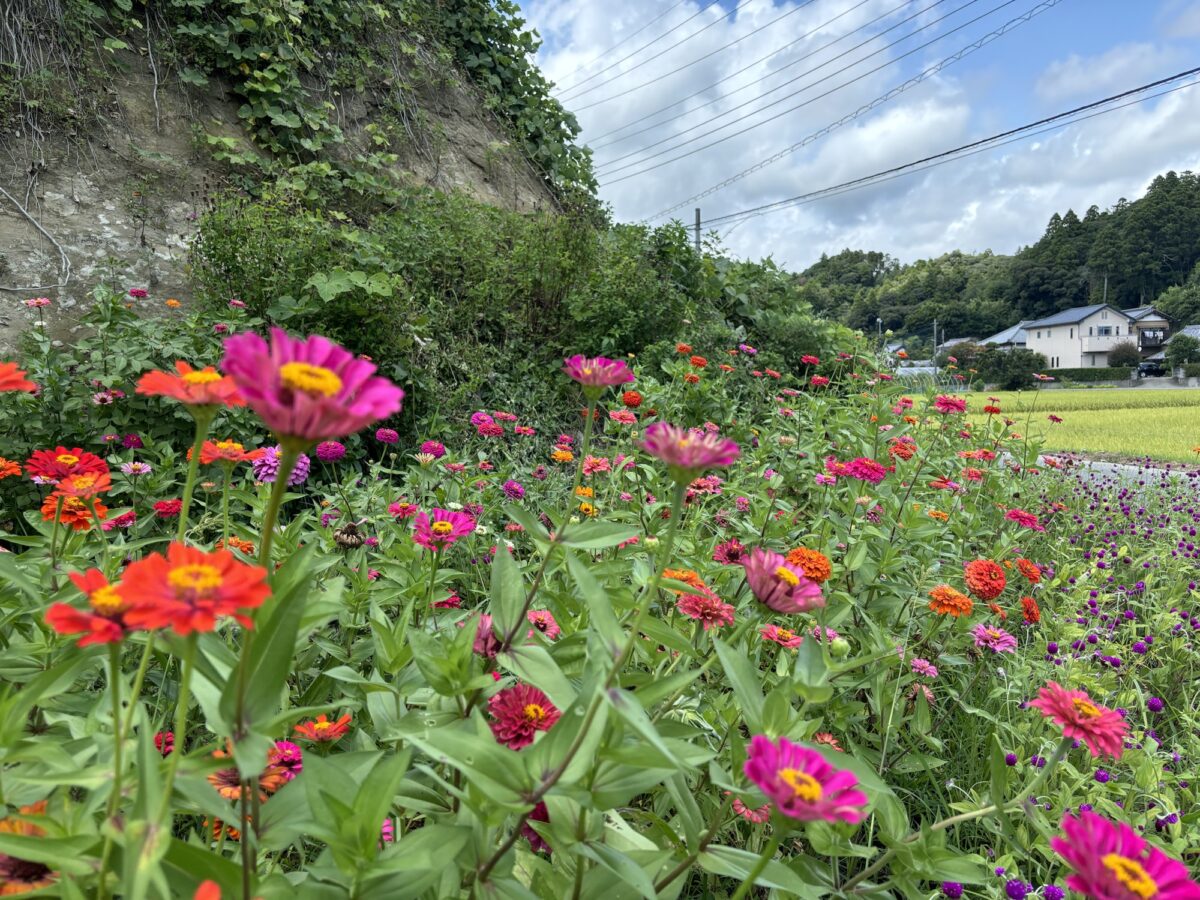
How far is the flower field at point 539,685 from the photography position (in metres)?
Answer: 0.53

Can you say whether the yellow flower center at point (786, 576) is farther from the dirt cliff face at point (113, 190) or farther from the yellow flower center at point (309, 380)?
the dirt cliff face at point (113, 190)

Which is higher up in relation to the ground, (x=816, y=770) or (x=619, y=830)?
(x=816, y=770)

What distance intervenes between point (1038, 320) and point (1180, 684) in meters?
61.5

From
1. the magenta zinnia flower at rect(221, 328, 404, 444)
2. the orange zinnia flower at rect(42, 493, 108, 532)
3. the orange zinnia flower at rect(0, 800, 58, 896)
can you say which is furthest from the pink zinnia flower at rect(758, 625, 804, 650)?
the orange zinnia flower at rect(42, 493, 108, 532)

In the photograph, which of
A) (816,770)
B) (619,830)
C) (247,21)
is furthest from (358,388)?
(247,21)

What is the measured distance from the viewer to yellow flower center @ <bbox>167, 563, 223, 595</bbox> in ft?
1.57

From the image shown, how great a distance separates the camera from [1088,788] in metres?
1.50

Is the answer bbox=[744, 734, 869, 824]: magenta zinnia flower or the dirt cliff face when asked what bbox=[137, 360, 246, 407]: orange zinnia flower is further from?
the dirt cliff face

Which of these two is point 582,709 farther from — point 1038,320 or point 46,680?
point 1038,320

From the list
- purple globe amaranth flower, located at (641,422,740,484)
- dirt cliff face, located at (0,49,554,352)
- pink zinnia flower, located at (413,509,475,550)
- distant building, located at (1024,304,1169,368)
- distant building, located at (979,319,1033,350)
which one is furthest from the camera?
distant building, located at (979,319,1033,350)

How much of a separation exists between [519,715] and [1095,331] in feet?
208

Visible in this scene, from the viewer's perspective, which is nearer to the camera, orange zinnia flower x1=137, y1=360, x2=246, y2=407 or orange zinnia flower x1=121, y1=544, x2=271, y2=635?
orange zinnia flower x1=121, y1=544, x2=271, y2=635

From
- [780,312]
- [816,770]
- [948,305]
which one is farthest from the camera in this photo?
[948,305]

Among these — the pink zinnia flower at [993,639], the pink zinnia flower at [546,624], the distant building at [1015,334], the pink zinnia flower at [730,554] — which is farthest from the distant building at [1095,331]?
the pink zinnia flower at [546,624]
